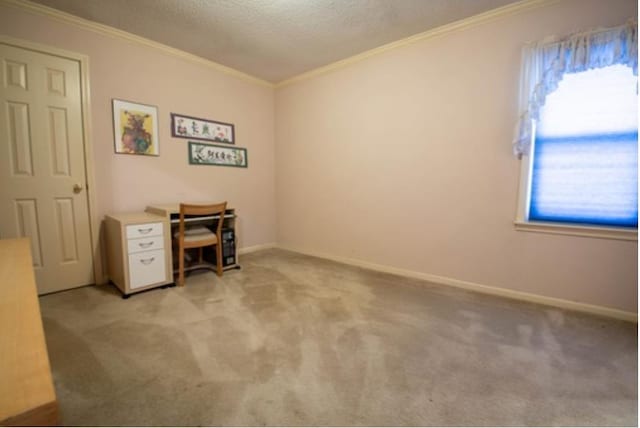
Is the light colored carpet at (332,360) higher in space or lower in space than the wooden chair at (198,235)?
lower

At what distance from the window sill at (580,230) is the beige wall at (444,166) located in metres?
0.04

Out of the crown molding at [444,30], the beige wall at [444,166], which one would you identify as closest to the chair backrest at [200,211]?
the beige wall at [444,166]

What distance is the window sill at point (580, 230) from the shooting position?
2.09 meters

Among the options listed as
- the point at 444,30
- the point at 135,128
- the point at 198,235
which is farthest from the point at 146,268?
the point at 444,30

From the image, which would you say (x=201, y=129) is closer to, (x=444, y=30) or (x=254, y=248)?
(x=254, y=248)

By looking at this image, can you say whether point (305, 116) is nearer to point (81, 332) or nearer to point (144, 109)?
point (144, 109)

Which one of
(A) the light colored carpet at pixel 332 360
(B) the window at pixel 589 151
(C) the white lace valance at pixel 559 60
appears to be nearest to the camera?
(A) the light colored carpet at pixel 332 360

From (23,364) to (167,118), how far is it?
3212 millimetres

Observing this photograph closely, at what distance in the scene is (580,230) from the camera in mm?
2234

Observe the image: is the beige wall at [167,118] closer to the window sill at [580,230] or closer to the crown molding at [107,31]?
the crown molding at [107,31]

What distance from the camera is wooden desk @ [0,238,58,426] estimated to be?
1.39ft

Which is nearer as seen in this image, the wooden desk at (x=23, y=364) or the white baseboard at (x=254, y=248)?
the wooden desk at (x=23, y=364)

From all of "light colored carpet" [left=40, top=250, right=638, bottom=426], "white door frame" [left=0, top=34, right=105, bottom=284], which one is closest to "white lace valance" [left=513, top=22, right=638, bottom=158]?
"light colored carpet" [left=40, top=250, right=638, bottom=426]

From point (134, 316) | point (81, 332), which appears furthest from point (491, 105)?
point (81, 332)
